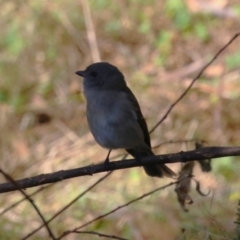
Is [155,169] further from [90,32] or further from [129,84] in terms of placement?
[90,32]

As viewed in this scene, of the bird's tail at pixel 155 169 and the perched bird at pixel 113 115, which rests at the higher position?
the perched bird at pixel 113 115

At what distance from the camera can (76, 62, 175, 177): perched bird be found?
118 inches

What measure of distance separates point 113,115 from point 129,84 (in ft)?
10.3

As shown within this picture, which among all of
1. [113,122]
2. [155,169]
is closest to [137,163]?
[113,122]

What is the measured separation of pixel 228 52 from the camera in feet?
21.8

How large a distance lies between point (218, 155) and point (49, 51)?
16.6ft

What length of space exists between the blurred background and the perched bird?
76 centimetres

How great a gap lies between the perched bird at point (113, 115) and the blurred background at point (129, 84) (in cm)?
76

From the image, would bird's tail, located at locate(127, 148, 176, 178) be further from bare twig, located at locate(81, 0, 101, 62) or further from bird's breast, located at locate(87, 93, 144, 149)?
bare twig, located at locate(81, 0, 101, 62)

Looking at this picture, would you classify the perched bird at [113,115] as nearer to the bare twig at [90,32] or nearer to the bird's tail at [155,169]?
the bird's tail at [155,169]

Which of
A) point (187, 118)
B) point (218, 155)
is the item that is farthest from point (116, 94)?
point (187, 118)

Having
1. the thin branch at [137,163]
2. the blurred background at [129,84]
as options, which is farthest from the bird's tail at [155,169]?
the thin branch at [137,163]

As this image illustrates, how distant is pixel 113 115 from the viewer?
3008mm

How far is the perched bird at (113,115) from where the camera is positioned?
3.00 meters
